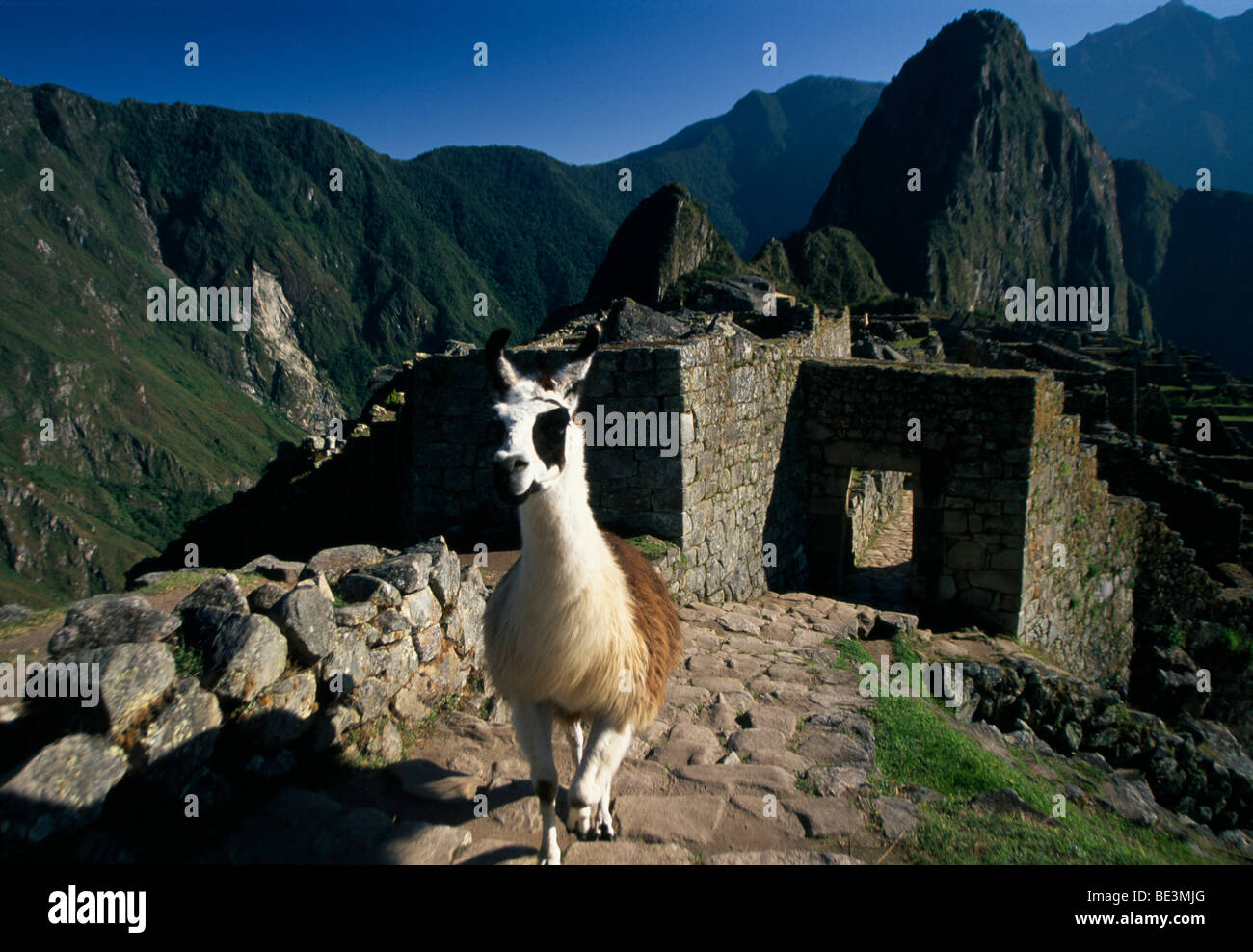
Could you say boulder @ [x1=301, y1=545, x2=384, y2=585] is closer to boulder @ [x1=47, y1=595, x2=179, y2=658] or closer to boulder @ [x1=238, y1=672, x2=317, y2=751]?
boulder @ [x1=238, y1=672, x2=317, y2=751]

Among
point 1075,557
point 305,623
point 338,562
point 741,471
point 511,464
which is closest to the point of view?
point 511,464

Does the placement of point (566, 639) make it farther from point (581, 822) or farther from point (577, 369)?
point (577, 369)

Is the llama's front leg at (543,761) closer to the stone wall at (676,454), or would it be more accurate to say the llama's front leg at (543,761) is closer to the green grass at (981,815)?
the green grass at (981,815)

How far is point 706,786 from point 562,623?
1.48 m

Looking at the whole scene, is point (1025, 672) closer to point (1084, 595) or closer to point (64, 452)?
point (1084, 595)

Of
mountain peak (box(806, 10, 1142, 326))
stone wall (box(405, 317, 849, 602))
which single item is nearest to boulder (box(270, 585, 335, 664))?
stone wall (box(405, 317, 849, 602))

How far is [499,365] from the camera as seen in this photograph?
10.0ft

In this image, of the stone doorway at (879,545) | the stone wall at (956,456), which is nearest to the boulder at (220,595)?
the stone wall at (956,456)

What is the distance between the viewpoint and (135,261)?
85.4m

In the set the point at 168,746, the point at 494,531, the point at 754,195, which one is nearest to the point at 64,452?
the point at 494,531

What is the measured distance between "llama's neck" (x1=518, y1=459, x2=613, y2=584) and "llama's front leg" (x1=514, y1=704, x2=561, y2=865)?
0.68 metres

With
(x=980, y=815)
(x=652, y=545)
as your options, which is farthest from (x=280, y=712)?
(x=652, y=545)

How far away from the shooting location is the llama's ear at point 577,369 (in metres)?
3.19

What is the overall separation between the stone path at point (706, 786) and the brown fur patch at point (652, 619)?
0.58 metres
